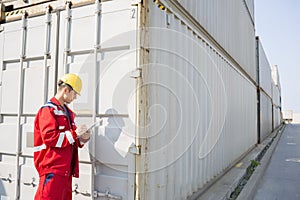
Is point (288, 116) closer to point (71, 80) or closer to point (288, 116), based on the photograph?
point (288, 116)

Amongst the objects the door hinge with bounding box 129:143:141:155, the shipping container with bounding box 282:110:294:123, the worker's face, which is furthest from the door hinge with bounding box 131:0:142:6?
the shipping container with bounding box 282:110:294:123

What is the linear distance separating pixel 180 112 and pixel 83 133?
150 centimetres

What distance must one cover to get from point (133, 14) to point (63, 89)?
109cm

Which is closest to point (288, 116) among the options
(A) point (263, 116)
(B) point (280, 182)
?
(A) point (263, 116)

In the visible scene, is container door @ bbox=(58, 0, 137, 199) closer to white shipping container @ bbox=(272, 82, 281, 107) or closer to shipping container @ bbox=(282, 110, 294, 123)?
white shipping container @ bbox=(272, 82, 281, 107)

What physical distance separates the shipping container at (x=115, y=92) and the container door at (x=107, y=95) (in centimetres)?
1

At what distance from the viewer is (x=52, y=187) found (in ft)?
8.07

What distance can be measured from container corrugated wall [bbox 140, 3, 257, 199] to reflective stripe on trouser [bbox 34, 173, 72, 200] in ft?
2.64

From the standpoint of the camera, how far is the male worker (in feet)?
7.94

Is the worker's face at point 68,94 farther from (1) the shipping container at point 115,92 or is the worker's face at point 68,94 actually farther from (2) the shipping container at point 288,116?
(2) the shipping container at point 288,116

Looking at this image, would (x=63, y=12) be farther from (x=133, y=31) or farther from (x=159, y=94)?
(x=159, y=94)

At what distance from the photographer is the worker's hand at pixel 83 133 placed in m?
2.52

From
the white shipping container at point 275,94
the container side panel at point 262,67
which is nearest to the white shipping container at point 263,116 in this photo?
the container side panel at point 262,67

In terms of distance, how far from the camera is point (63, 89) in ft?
8.69
